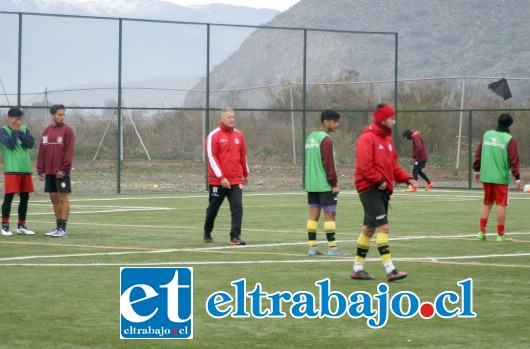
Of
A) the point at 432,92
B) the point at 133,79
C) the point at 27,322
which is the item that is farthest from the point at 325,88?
the point at 27,322

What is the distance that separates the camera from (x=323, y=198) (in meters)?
15.4

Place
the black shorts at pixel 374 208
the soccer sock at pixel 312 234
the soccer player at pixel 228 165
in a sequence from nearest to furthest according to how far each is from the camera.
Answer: the black shorts at pixel 374 208 → the soccer sock at pixel 312 234 → the soccer player at pixel 228 165

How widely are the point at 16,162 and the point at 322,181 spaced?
557cm

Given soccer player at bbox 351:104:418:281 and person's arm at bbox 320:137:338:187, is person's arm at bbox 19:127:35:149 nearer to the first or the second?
person's arm at bbox 320:137:338:187

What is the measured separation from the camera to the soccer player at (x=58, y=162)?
17.8m

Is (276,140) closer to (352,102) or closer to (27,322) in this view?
(352,102)

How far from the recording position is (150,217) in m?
22.4

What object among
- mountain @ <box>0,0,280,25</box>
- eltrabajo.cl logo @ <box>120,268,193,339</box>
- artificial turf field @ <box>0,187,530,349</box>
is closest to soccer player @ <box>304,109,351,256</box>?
artificial turf field @ <box>0,187,530,349</box>

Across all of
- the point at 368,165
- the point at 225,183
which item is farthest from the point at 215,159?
the point at 368,165

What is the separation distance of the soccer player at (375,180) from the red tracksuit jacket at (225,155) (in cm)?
434

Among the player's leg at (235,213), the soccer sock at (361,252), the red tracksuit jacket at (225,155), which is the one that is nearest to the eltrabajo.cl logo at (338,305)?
the soccer sock at (361,252)

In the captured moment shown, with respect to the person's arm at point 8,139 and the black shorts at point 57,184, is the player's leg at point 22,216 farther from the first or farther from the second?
the person's arm at point 8,139

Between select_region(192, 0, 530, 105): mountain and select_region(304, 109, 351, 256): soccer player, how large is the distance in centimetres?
6010

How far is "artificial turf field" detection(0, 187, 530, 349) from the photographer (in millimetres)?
9383
